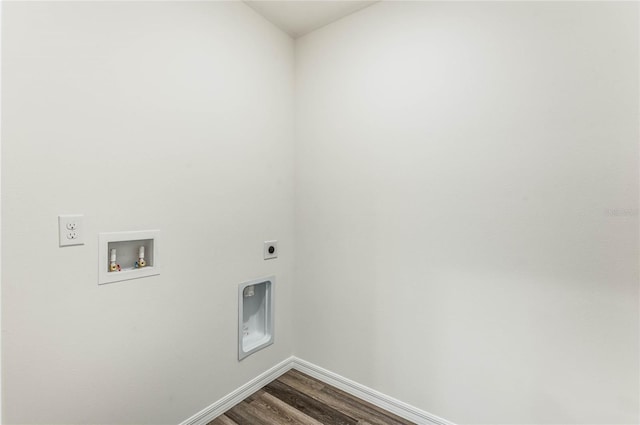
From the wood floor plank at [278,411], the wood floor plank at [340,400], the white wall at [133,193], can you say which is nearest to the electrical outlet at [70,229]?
the white wall at [133,193]

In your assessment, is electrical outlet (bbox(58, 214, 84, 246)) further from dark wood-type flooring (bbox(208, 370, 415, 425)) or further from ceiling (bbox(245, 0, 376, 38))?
ceiling (bbox(245, 0, 376, 38))

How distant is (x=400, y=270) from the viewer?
1763mm

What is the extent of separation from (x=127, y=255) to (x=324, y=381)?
60.0 inches

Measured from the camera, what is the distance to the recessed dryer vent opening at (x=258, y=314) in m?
2.01

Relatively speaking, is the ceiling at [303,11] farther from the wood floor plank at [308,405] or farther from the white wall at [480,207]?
the wood floor plank at [308,405]

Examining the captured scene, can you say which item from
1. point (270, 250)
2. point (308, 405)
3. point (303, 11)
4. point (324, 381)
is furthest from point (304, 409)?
point (303, 11)

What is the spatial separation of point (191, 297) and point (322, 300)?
2.92 ft

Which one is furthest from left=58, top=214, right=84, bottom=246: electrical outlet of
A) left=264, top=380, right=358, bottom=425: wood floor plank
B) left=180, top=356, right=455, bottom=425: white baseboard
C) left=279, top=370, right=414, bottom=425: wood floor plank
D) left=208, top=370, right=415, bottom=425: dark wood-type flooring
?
left=279, top=370, right=414, bottom=425: wood floor plank

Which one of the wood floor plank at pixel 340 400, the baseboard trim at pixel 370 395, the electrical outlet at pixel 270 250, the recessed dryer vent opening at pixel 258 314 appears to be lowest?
the wood floor plank at pixel 340 400

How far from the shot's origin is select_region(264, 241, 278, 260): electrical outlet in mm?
2037

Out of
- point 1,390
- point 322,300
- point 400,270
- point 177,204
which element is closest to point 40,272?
point 1,390

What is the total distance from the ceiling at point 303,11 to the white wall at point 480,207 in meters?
0.08

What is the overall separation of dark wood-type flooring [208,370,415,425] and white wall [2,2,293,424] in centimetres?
15

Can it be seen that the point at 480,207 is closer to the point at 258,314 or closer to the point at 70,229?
the point at 258,314
